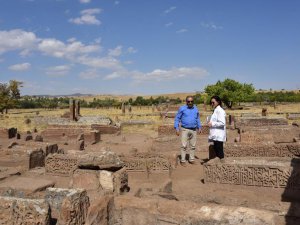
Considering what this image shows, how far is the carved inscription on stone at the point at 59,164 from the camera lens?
335 inches

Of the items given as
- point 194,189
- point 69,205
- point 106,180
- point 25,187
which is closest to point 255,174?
point 194,189

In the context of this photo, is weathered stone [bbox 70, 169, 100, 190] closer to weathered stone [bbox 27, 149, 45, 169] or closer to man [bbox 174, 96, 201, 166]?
man [bbox 174, 96, 201, 166]

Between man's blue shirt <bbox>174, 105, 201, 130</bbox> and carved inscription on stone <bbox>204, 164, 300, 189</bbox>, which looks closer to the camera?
carved inscription on stone <bbox>204, 164, 300, 189</bbox>

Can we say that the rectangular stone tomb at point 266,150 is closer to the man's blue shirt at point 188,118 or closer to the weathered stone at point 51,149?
the man's blue shirt at point 188,118

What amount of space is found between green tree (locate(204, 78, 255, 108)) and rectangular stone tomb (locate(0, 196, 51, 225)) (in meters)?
45.6

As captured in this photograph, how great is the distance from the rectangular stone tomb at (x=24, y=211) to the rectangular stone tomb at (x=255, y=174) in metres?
3.70

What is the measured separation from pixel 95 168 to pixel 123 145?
796cm

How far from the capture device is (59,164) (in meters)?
8.63

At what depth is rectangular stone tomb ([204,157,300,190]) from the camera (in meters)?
6.39

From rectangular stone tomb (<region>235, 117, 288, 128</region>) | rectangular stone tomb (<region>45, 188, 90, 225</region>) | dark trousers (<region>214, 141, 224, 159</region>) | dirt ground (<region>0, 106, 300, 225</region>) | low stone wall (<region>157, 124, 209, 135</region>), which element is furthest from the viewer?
rectangular stone tomb (<region>235, 117, 288, 128</region>)

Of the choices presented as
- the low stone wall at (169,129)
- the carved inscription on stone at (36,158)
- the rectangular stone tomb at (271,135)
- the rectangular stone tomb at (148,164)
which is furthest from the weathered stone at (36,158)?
the low stone wall at (169,129)

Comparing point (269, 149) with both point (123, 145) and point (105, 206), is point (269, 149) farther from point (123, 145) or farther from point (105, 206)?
point (123, 145)

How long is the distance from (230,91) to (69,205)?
4641 cm

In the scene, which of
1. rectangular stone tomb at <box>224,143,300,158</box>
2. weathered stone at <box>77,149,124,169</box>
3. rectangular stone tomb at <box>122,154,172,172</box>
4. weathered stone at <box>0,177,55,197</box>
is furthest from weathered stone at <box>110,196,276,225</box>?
rectangular stone tomb at <box>224,143,300,158</box>
